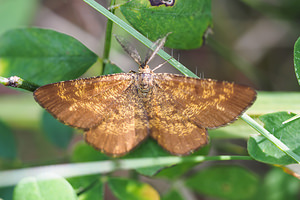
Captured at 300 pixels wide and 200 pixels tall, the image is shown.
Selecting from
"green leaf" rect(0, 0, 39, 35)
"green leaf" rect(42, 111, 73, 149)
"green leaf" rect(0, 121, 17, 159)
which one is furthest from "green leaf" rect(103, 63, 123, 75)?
"green leaf" rect(0, 0, 39, 35)

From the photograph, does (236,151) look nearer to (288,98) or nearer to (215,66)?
(288,98)

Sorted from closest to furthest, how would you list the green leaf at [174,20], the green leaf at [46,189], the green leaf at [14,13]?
the green leaf at [46,189] → the green leaf at [174,20] → the green leaf at [14,13]

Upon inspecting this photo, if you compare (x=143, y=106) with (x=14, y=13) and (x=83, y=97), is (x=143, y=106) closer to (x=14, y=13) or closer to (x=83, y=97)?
(x=83, y=97)

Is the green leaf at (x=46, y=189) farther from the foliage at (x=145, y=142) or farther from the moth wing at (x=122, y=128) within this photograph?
the moth wing at (x=122, y=128)

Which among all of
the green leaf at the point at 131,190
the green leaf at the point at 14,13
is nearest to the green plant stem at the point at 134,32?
the green leaf at the point at 131,190

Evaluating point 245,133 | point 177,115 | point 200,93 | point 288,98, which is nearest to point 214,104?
point 200,93
